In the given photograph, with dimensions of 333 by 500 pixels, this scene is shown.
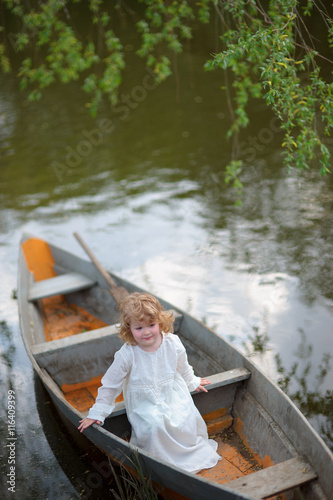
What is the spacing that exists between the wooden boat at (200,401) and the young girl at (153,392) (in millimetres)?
114

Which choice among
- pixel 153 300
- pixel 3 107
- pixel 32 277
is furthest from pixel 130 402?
pixel 3 107

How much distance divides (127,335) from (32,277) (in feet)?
9.10

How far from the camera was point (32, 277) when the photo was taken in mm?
5500

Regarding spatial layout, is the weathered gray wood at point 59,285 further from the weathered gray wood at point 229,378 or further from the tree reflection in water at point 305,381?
the weathered gray wood at point 229,378

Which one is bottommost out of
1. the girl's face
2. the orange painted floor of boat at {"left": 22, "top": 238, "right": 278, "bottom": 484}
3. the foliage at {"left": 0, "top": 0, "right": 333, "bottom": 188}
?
the orange painted floor of boat at {"left": 22, "top": 238, "right": 278, "bottom": 484}

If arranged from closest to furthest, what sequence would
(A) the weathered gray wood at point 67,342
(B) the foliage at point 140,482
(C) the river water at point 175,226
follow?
(B) the foliage at point 140,482
(A) the weathered gray wood at point 67,342
(C) the river water at point 175,226

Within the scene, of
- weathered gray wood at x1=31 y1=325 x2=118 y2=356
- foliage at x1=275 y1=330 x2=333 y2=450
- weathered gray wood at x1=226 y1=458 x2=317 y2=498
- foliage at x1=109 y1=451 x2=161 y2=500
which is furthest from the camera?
weathered gray wood at x1=31 y1=325 x2=118 y2=356

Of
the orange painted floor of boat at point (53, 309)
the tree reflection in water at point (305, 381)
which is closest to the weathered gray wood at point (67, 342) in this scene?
the orange painted floor of boat at point (53, 309)

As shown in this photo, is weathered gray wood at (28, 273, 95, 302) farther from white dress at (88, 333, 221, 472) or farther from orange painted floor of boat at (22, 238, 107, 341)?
white dress at (88, 333, 221, 472)

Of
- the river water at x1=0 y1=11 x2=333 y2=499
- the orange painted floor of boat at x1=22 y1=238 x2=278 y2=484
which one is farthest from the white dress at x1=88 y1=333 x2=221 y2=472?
the river water at x1=0 y1=11 x2=333 y2=499

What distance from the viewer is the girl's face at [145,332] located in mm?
2910

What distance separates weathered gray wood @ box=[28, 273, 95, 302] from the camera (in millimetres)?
5055

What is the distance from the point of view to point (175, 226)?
7180mm

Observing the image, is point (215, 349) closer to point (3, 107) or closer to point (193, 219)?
point (193, 219)
